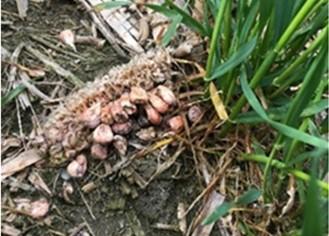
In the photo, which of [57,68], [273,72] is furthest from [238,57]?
[57,68]

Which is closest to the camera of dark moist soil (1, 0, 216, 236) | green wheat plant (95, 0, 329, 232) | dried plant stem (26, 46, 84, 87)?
green wheat plant (95, 0, 329, 232)

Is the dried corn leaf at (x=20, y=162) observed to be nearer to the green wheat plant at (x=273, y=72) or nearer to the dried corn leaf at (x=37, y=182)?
the dried corn leaf at (x=37, y=182)

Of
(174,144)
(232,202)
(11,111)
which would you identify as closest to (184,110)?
(174,144)

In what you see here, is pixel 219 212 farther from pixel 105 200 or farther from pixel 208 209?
pixel 105 200

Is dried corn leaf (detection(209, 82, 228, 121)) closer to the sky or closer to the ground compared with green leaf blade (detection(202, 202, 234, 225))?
closer to the sky

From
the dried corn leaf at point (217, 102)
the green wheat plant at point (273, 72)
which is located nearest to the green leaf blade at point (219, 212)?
the green wheat plant at point (273, 72)

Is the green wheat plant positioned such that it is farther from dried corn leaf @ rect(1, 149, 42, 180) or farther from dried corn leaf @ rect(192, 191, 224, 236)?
dried corn leaf @ rect(1, 149, 42, 180)

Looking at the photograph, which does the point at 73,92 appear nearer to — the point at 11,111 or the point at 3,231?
the point at 11,111

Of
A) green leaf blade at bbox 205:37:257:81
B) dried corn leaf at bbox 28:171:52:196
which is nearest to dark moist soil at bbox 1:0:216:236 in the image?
dried corn leaf at bbox 28:171:52:196

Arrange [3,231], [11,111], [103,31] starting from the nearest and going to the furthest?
1. [3,231]
2. [11,111]
3. [103,31]
